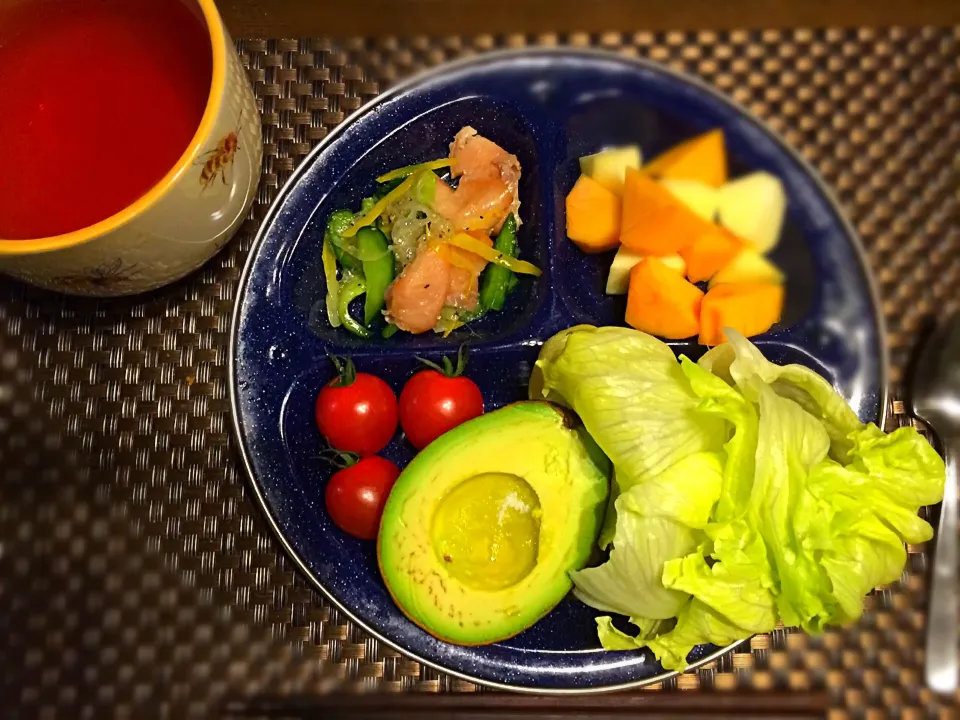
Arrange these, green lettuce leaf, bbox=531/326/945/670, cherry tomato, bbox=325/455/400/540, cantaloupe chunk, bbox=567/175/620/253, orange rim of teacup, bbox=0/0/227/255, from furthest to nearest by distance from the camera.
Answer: cantaloupe chunk, bbox=567/175/620/253 → cherry tomato, bbox=325/455/400/540 → green lettuce leaf, bbox=531/326/945/670 → orange rim of teacup, bbox=0/0/227/255

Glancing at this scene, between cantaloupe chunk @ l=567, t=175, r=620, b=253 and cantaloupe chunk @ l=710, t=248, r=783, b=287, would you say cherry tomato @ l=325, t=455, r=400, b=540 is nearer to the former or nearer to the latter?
cantaloupe chunk @ l=567, t=175, r=620, b=253

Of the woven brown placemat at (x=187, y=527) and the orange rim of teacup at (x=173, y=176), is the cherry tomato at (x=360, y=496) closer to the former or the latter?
the woven brown placemat at (x=187, y=527)

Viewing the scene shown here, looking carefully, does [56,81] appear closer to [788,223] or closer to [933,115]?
[788,223]

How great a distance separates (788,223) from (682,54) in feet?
1.28

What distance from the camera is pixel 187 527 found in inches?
44.5

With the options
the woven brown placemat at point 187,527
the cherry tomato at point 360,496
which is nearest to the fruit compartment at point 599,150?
the woven brown placemat at point 187,527

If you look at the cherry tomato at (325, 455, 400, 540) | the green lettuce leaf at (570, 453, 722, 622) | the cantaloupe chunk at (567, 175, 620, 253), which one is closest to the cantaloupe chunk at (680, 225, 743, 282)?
the cantaloupe chunk at (567, 175, 620, 253)

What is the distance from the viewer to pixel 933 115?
1.27 meters

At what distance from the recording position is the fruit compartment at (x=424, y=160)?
1.12m

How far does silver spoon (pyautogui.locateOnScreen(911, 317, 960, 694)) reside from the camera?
1.13 metres

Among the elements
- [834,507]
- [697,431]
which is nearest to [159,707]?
[697,431]

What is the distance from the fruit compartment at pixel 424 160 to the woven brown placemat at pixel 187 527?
143 mm


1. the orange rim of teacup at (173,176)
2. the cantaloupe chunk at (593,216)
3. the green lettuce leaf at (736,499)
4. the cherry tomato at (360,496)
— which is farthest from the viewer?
the cantaloupe chunk at (593,216)

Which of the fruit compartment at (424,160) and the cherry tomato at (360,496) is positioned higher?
the fruit compartment at (424,160)
